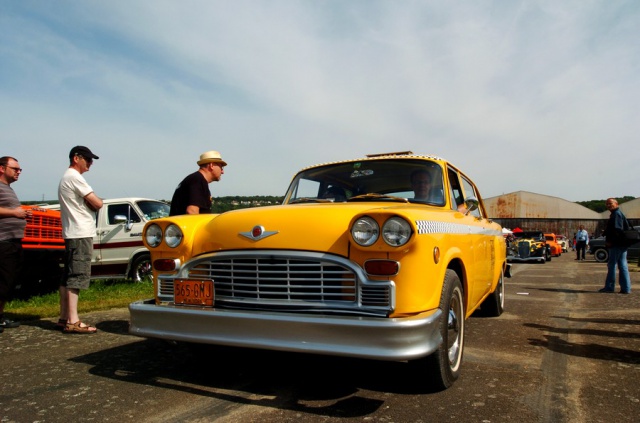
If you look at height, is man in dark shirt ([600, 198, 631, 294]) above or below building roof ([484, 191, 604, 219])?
below

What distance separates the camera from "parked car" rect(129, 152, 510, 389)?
2324 mm

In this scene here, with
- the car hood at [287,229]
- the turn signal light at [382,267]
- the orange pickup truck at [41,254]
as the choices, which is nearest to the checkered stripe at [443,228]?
the car hood at [287,229]

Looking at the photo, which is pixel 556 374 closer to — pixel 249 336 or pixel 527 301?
pixel 249 336

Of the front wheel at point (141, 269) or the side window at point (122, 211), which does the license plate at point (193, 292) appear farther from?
the side window at point (122, 211)

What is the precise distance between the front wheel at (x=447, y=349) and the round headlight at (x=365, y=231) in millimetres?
564

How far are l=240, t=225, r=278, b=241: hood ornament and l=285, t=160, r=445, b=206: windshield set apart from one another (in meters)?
1.10

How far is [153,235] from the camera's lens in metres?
3.18

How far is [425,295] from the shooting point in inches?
98.7

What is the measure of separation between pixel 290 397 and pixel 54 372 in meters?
1.71

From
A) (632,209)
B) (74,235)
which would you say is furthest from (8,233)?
(632,209)

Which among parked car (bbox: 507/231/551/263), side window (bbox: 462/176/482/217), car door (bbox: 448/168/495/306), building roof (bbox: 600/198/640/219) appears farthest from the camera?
building roof (bbox: 600/198/640/219)

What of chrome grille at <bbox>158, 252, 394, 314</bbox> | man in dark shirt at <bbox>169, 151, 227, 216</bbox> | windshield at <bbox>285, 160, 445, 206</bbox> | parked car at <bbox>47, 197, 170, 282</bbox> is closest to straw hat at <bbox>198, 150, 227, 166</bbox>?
man in dark shirt at <bbox>169, 151, 227, 216</bbox>

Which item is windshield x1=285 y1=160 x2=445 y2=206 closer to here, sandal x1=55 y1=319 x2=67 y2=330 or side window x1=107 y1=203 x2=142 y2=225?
sandal x1=55 y1=319 x2=67 y2=330

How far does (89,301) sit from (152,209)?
337cm
